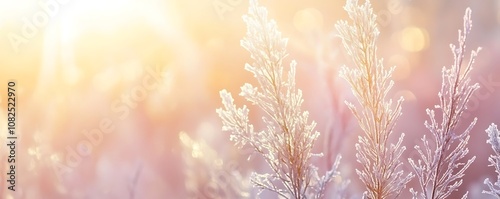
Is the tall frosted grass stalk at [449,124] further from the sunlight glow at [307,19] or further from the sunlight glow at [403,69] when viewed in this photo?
the sunlight glow at [403,69]

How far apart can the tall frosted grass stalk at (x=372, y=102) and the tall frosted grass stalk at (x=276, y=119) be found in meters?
0.15

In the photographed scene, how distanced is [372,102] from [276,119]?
289 mm

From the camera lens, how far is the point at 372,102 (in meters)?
1.69

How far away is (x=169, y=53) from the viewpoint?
7.47 m

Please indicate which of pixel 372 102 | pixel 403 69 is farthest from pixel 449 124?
pixel 403 69

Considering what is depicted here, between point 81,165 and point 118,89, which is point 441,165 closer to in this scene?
point 118,89

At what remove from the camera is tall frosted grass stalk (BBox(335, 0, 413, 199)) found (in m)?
1.68

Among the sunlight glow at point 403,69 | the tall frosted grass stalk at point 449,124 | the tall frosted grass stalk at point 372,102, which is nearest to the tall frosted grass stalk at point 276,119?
the tall frosted grass stalk at point 372,102

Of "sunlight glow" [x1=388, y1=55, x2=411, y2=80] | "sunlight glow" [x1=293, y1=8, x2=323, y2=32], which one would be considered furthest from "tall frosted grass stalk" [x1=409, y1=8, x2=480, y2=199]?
"sunlight glow" [x1=388, y1=55, x2=411, y2=80]

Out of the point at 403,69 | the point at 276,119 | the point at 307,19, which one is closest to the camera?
the point at 276,119

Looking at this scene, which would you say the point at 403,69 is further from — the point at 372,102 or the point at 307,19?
the point at 372,102

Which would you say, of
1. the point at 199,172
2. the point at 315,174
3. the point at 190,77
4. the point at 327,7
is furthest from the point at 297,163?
the point at 190,77

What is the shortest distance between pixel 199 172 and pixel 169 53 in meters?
2.95

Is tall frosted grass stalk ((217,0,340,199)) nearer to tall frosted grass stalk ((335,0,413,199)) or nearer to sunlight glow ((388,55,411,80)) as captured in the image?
tall frosted grass stalk ((335,0,413,199))
